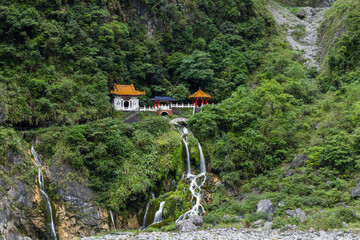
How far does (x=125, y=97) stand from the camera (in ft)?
111

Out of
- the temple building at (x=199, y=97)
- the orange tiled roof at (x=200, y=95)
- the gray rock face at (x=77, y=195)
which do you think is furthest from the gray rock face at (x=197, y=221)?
the orange tiled roof at (x=200, y=95)

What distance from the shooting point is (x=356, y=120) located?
2486cm

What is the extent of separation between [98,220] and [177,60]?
25.0 meters

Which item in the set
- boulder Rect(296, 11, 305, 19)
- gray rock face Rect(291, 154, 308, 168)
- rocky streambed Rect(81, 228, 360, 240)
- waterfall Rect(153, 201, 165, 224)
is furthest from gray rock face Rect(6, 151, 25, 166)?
boulder Rect(296, 11, 305, 19)

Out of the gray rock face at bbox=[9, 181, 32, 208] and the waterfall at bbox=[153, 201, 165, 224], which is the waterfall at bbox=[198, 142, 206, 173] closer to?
the waterfall at bbox=[153, 201, 165, 224]

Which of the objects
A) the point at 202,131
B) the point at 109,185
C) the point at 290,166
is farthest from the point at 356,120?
the point at 109,185

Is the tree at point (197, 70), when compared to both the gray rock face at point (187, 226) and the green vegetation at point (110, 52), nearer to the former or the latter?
the green vegetation at point (110, 52)

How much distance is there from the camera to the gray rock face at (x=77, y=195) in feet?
71.5

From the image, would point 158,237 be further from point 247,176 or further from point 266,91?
point 266,91

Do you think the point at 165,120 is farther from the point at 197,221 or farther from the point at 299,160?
the point at 299,160

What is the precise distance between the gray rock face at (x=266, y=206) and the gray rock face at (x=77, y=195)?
10.6 m

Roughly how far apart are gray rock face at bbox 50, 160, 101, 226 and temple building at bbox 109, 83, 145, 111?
11.2 m

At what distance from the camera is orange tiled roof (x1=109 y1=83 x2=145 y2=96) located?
3340cm

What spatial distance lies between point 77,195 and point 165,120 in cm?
1027
